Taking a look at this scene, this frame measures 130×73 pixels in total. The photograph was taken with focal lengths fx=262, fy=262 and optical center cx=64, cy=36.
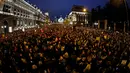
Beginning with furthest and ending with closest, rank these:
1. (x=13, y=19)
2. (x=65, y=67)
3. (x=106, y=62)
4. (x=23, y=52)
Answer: (x=13, y=19) → (x=23, y=52) → (x=106, y=62) → (x=65, y=67)

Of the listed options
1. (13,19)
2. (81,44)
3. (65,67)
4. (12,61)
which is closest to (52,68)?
(65,67)

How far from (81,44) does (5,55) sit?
4046 millimetres

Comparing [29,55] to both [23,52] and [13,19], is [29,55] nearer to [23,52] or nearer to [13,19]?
[23,52]

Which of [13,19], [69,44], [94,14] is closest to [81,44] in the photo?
[69,44]

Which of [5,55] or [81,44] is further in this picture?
[81,44]

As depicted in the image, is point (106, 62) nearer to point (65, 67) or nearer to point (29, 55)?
point (65, 67)

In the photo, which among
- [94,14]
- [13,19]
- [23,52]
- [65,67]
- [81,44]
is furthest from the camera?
[94,14]

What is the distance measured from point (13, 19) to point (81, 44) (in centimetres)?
6852

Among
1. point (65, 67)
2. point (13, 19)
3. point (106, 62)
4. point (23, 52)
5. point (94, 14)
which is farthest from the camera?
point (94, 14)

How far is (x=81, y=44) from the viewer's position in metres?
13.8

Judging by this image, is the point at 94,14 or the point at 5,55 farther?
the point at 94,14

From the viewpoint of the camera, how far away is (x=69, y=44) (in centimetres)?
1418

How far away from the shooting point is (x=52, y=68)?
32.0 ft

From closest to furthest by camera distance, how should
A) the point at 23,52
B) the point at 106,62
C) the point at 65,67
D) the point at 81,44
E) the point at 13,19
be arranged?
1. the point at 65,67
2. the point at 106,62
3. the point at 23,52
4. the point at 81,44
5. the point at 13,19
